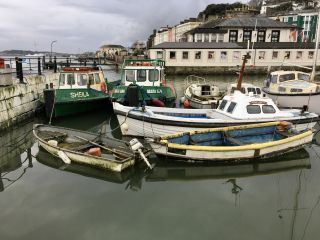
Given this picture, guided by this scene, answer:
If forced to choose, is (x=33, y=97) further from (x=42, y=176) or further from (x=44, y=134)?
(x=42, y=176)

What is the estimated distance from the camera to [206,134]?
10.9 meters

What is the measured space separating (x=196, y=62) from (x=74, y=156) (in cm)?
3560

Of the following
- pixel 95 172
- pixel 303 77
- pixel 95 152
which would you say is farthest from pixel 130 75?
pixel 303 77

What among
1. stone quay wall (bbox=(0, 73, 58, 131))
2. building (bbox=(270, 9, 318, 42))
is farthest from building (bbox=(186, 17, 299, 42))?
stone quay wall (bbox=(0, 73, 58, 131))

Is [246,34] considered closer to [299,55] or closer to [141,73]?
[299,55]

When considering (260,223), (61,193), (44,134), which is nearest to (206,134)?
(260,223)

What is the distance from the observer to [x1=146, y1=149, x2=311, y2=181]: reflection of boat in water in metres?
9.55

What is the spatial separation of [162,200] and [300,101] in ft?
39.7

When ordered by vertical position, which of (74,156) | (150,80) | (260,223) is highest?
A: (150,80)

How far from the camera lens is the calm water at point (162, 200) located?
22.2 ft

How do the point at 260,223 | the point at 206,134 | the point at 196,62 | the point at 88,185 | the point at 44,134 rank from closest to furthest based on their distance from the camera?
the point at 260,223, the point at 88,185, the point at 206,134, the point at 44,134, the point at 196,62

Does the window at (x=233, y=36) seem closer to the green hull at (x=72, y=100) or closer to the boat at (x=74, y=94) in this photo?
the boat at (x=74, y=94)

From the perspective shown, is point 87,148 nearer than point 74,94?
Yes

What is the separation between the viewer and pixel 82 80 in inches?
679
